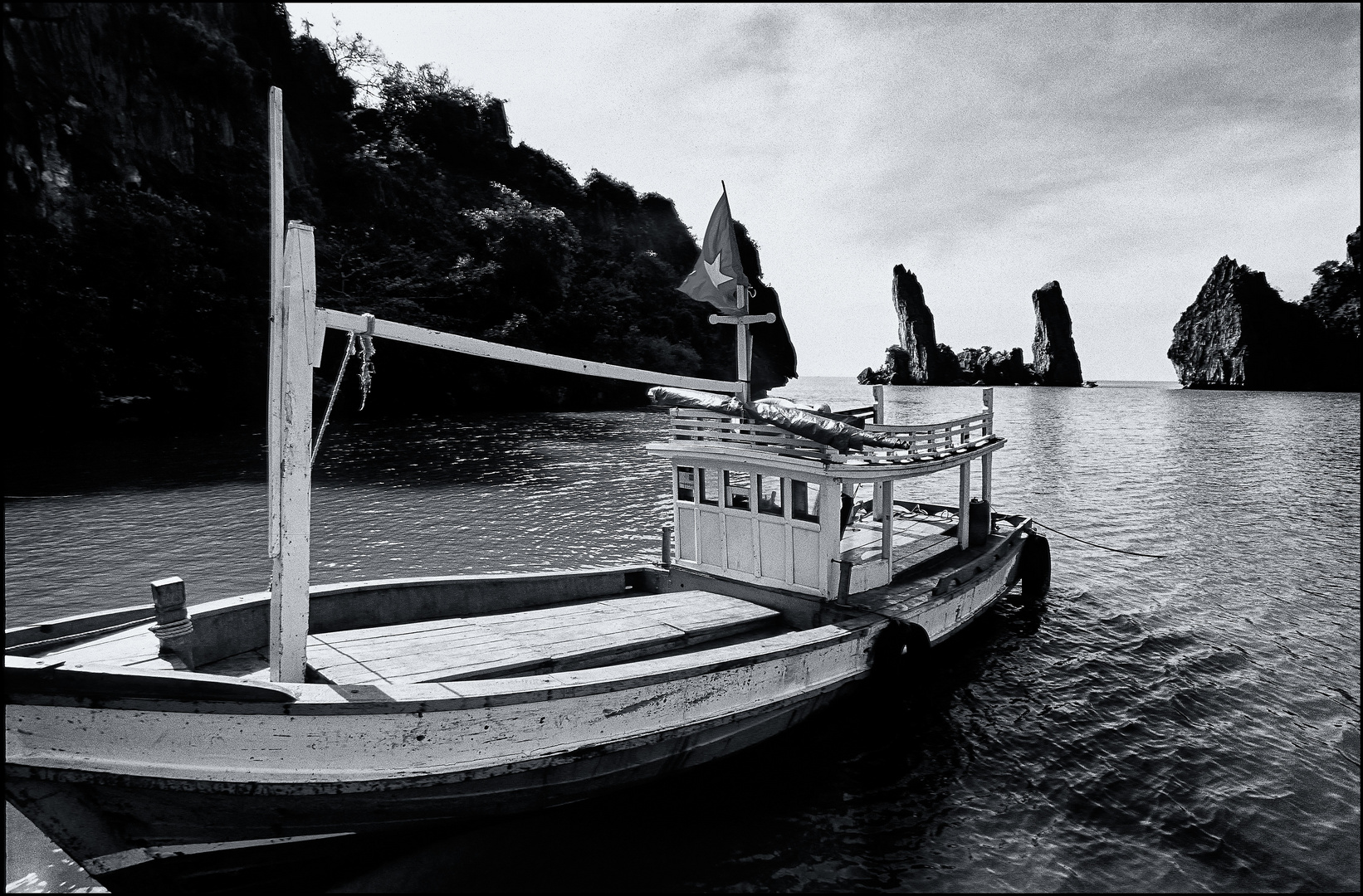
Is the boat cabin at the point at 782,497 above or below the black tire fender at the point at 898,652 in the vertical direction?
above

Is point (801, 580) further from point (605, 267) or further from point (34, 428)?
point (605, 267)

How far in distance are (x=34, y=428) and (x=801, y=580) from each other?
35449 mm

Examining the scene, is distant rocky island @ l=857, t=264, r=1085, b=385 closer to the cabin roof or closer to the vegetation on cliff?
the vegetation on cliff

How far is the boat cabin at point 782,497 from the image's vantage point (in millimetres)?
9383

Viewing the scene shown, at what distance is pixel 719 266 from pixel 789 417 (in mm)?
2561

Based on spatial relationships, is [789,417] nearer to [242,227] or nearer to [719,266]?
[719,266]

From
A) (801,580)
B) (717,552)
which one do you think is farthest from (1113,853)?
(717,552)

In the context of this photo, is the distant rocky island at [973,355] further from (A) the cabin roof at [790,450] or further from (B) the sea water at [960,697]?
(A) the cabin roof at [790,450]

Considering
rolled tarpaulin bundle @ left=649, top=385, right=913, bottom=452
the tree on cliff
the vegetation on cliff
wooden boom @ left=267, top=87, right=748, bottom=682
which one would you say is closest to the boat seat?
wooden boom @ left=267, top=87, right=748, bottom=682

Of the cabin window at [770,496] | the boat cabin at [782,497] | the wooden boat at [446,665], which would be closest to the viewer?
the wooden boat at [446,665]

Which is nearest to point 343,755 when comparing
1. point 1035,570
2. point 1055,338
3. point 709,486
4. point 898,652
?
point 709,486

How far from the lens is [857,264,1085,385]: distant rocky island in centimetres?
17162

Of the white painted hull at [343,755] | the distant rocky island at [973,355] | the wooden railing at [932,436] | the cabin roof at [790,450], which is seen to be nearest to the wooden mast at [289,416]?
the white painted hull at [343,755]

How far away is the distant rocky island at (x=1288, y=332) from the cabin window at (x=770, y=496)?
14978cm
